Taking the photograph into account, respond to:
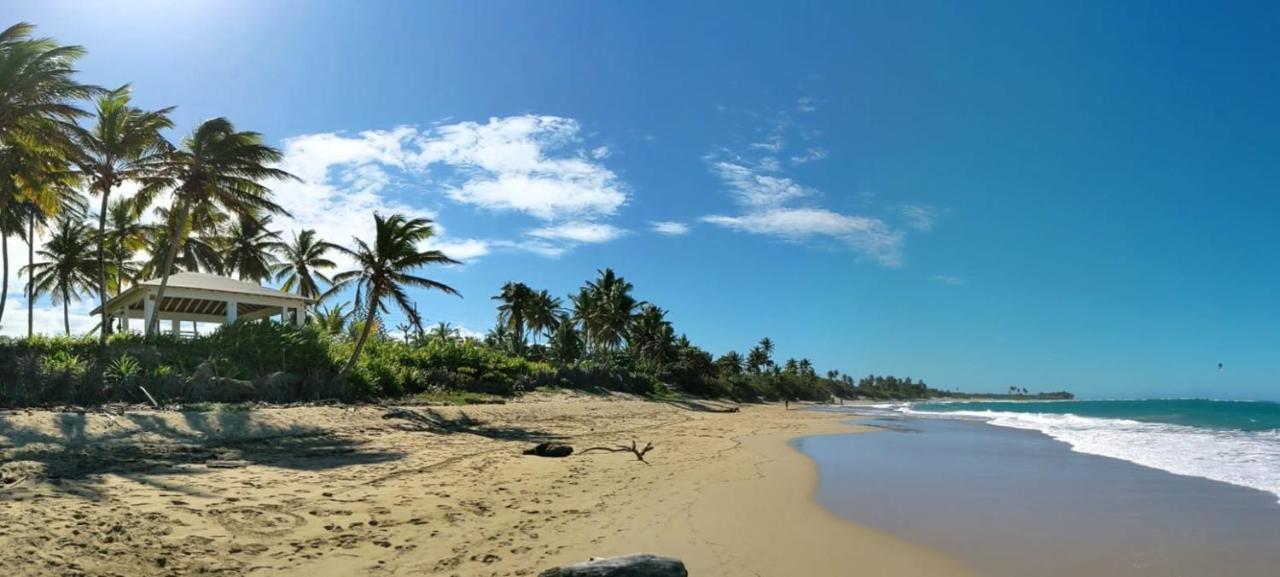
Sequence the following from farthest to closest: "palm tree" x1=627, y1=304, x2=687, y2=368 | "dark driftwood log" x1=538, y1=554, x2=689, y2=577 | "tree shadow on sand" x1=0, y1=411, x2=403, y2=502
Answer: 1. "palm tree" x1=627, y1=304, x2=687, y2=368
2. "tree shadow on sand" x1=0, y1=411, x2=403, y2=502
3. "dark driftwood log" x1=538, y1=554, x2=689, y2=577

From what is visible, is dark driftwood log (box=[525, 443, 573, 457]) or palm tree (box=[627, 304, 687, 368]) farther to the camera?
palm tree (box=[627, 304, 687, 368])

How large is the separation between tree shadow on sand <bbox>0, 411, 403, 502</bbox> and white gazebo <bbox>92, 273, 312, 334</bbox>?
1163 cm

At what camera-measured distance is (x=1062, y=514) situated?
911 centimetres

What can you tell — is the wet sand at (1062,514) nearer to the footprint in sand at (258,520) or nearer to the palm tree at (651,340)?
the footprint in sand at (258,520)

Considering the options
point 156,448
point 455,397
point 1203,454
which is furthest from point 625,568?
point 455,397

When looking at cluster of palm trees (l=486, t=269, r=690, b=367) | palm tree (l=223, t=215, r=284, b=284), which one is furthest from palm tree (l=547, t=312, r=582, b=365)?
palm tree (l=223, t=215, r=284, b=284)

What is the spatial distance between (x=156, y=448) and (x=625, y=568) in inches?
368

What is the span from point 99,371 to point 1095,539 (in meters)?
20.0

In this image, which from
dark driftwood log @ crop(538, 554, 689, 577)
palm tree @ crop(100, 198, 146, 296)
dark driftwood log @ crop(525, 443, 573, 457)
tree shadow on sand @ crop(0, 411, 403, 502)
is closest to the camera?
dark driftwood log @ crop(538, 554, 689, 577)

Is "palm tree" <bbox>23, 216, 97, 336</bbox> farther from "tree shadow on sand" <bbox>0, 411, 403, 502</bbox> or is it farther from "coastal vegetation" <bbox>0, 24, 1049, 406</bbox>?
"tree shadow on sand" <bbox>0, 411, 403, 502</bbox>

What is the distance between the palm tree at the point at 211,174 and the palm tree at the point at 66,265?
1250cm

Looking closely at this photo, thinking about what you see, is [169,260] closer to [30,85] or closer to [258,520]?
[30,85]

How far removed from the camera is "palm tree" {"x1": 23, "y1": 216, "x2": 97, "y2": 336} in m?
33.0

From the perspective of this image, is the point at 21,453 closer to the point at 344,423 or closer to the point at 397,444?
the point at 397,444
